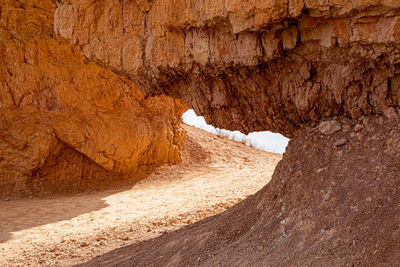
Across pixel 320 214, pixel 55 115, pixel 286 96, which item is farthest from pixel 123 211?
pixel 320 214

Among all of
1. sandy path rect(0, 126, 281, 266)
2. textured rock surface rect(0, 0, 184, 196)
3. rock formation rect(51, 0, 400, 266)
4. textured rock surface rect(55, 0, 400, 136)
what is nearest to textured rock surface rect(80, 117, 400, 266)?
rock formation rect(51, 0, 400, 266)

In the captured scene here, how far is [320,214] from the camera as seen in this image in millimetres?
2592

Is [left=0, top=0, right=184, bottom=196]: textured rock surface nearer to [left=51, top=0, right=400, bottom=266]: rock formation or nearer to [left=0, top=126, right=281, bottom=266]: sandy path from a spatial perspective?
[left=0, top=126, right=281, bottom=266]: sandy path

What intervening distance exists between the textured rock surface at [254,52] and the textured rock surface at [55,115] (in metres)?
4.40

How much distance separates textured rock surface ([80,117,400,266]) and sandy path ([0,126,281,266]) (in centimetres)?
194

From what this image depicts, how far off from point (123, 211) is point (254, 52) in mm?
4999

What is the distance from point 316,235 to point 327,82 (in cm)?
136

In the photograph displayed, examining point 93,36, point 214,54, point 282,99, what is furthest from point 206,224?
point 93,36

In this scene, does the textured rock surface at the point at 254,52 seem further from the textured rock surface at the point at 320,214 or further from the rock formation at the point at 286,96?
the textured rock surface at the point at 320,214

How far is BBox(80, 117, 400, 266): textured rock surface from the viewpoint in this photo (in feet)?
7.40

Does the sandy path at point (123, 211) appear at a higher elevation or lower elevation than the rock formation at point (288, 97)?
lower

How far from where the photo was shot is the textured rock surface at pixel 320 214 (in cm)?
226

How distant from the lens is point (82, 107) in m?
9.01

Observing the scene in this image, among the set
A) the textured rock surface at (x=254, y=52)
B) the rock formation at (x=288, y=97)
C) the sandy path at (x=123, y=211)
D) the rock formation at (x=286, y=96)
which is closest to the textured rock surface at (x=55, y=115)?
the sandy path at (x=123, y=211)
